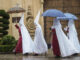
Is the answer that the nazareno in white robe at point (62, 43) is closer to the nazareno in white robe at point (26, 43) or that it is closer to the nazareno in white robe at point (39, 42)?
the nazareno in white robe at point (39, 42)

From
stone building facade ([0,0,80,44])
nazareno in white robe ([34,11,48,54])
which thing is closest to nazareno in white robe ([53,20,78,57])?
nazareno in white robe ([34,11,48,54])

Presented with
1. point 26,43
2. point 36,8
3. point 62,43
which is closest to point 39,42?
point 26,43

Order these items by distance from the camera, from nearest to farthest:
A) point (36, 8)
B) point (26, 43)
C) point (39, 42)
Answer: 1. point (39, 42)
2. point (26, 43)
3. point (36, 8)

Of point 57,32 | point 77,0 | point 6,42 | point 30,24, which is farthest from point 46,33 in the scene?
point 57,32

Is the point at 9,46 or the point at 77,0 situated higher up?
the point at 77,0

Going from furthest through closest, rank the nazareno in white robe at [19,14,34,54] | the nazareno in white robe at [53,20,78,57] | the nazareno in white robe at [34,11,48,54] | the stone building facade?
the stone building facade, the nazareno in white robe at [19,14,34,54], the nazareno in white robe at [34,11,48,54], the nazareno in white robe at [53,20,78,57]

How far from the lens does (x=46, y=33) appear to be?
23594 millimetres

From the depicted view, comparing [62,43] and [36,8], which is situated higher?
[36,8]

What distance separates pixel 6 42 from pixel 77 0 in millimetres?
7992

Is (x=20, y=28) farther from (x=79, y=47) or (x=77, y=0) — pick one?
(x=77, y=0)

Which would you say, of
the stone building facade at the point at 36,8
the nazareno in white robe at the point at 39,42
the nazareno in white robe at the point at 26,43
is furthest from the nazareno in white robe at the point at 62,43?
the stone building facade at the point at 36,8

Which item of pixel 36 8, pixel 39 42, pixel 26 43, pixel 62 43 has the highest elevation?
pixel 36 8

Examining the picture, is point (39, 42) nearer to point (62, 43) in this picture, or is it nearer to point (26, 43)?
point (26, 43)

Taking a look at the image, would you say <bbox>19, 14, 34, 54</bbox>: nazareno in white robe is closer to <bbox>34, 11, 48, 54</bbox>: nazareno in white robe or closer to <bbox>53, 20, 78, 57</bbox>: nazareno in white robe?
<bbox>34, 11, 48, 54</bbox>: nazareno in white robe
